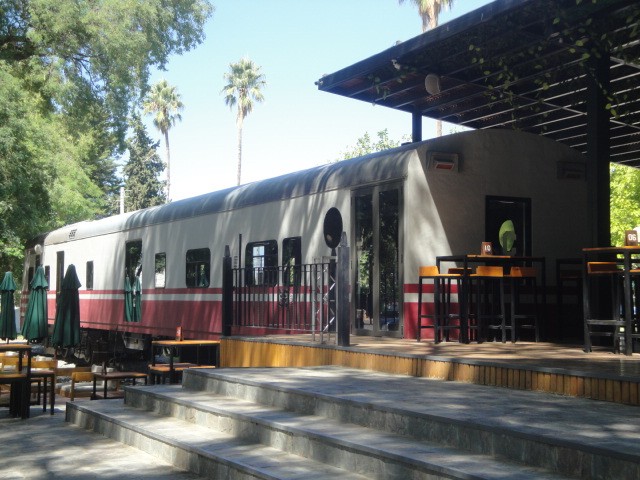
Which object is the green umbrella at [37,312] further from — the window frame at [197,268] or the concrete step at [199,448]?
the concrete step at [199,448]

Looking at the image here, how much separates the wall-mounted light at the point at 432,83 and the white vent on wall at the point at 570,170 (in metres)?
2.13

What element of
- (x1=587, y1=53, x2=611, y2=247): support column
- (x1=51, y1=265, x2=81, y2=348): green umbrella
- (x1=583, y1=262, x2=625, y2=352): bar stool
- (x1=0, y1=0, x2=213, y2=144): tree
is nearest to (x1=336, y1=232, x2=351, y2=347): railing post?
(x1=583, y1=262, x2=625, y2=352): bar stool

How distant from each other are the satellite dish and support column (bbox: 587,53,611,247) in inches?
146

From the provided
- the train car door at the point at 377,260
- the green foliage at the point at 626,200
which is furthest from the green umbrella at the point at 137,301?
the green foliage at the point at 626,200

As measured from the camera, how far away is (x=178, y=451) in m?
7.08

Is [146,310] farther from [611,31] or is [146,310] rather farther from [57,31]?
[611,31]

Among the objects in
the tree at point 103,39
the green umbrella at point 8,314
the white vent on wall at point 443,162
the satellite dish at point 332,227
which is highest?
the tree at point 103,39

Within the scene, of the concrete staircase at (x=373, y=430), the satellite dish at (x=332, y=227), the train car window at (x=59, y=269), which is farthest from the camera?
the train car window at (x=59, y=269)

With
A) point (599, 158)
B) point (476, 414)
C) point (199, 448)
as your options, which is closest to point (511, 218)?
point (599, 158)

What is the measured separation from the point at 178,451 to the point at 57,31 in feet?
51.5

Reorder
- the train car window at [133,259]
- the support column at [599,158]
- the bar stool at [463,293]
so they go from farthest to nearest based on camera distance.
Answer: the train car window at [133,259]
the bar stool at [463,293]
the support column at [599,158]

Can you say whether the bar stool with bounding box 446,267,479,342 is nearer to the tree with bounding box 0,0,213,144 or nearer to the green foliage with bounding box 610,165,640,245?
the tree with bounding box 0,0,213,144

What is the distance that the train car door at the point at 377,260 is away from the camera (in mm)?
11203

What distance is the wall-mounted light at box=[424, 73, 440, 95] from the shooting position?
1173cm
